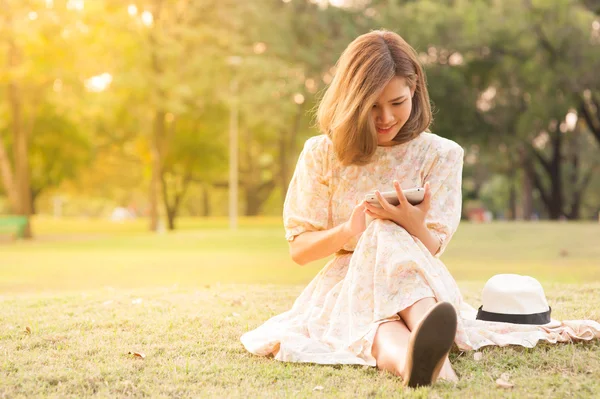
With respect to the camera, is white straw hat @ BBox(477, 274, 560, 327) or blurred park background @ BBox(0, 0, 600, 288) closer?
white straw hat @ BBox(477, 274, 560, 327)

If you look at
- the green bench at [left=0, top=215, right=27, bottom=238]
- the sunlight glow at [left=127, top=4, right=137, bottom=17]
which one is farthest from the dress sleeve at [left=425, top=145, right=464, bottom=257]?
the sunlight glow at [left=127, top=4, right=137, bottom=17]

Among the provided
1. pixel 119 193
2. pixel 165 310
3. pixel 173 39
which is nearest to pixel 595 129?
pixel 173 39

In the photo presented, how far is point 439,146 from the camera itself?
13.1 feet

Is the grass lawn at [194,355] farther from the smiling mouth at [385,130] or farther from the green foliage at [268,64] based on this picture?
the green foliage at [268,64]

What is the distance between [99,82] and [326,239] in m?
27.6

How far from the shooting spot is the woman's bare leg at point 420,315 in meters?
3.34

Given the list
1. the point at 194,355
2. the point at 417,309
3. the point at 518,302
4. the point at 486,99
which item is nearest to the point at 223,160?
the point at 486,99

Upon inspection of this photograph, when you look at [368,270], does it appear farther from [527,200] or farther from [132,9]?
[527,200]

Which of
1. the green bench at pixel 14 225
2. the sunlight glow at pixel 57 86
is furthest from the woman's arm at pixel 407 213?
the sunlight glow at pixel 57 86

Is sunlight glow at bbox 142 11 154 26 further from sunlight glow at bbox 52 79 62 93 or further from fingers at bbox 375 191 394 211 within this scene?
fingers at bbox 375 191 394 211

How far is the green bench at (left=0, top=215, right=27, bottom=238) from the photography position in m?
23.1

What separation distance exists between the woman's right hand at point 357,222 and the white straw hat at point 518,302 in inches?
39.2

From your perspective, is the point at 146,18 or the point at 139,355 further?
the point at 146,18

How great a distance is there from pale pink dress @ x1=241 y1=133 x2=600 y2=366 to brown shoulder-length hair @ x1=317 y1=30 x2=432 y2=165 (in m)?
0.13
